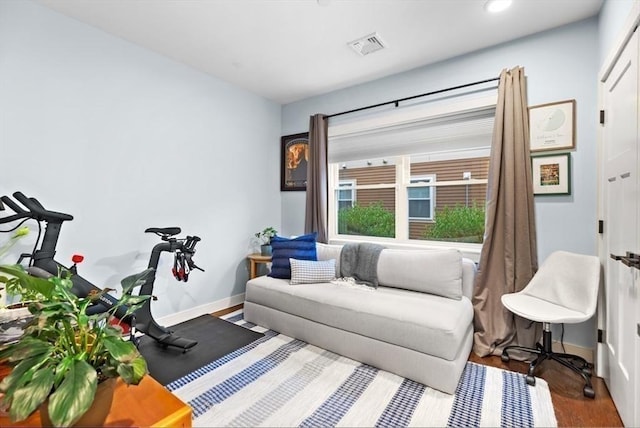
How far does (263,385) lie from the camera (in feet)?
6.69

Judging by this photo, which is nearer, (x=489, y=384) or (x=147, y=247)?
(x=489, y=384)

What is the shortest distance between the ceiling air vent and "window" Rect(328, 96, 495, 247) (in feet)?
2.51

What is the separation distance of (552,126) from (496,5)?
107 centimetres

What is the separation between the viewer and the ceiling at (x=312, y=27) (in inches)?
88.4

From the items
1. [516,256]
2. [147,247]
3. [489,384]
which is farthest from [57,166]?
[516,256]

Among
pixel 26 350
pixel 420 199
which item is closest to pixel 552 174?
pixel 420 199

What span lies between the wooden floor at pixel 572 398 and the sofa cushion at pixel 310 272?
1.47 meters

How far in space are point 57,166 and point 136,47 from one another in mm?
1319

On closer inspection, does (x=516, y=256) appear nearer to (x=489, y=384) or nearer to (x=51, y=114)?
(x=489, y=384)

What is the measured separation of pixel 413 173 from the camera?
339 cm

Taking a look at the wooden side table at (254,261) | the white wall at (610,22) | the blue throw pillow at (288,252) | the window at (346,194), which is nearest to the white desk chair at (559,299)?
the white wall at (610,22)

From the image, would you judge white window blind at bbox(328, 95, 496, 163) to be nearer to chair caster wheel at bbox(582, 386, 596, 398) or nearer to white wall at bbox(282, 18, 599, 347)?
white wall at bbox(282, 18, 599, 347)

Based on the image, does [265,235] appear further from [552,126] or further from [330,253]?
[552,126]

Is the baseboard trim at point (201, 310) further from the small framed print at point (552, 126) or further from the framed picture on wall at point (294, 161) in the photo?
the small framed print at point (552, 126)
